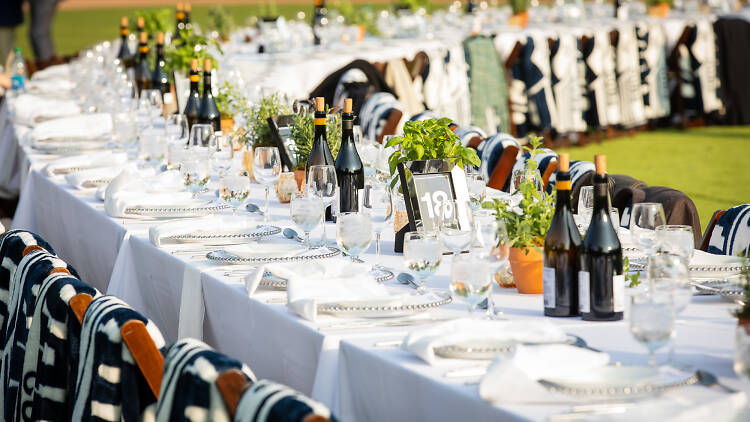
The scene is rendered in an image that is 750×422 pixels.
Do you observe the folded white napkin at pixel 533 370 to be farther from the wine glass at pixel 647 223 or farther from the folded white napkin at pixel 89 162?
the folded white napkin at pixel 89 162

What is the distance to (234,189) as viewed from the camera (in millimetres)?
2773

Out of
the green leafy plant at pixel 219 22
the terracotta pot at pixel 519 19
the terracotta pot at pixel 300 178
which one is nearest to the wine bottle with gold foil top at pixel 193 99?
the terracotta pot at pixel 300 178

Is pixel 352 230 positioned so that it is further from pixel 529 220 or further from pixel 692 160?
pixel 692 160

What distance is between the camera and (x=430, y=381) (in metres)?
1.55

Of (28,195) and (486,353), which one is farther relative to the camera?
(28,195)

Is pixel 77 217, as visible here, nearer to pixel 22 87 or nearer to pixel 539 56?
pixel 22 87

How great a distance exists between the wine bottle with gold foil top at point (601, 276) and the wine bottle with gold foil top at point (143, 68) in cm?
383

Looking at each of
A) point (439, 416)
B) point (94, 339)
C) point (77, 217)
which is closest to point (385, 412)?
point (439, 416)

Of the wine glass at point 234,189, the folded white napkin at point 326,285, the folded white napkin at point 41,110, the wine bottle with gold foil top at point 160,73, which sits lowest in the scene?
the folded white napkin at point 326,285

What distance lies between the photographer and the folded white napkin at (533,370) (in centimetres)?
144

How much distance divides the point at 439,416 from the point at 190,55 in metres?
3.47

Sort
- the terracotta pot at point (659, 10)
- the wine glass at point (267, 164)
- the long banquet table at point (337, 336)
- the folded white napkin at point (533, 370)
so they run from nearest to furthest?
the folded white napkin at point (533, 370) → the long banquet table at point (337, 336) → the wine glass at point (267, 164) → the terracotta pot at point (659, 10)

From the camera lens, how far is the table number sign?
239 cm

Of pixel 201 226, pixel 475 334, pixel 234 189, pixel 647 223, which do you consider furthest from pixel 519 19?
pixel 475 334
